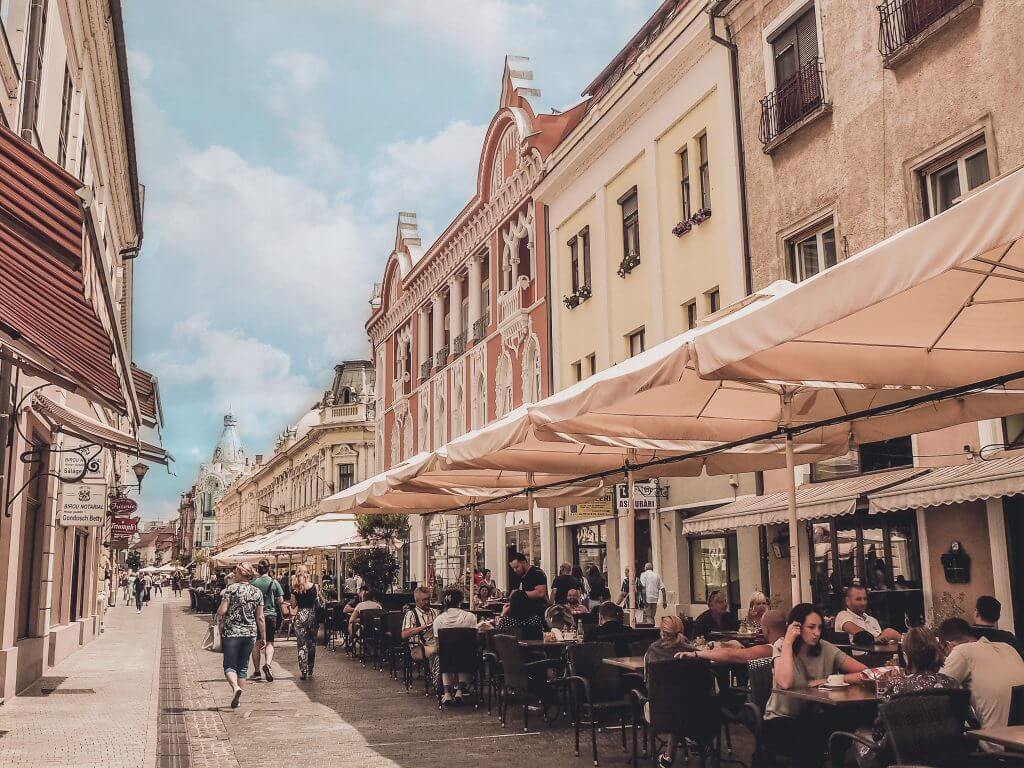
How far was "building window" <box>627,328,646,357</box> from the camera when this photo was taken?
23.2 m

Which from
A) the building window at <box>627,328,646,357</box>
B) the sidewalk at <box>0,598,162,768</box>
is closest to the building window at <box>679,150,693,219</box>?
the building window at <box>627,328,646,357</box>

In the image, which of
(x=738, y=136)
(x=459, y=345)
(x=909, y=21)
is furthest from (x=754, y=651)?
(x=459, y=345)

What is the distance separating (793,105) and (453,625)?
34.8ft

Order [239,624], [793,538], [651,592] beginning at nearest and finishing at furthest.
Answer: [793,538]
[239,624]
[651,592]

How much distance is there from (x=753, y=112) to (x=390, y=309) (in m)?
29.4

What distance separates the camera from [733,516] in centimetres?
1652

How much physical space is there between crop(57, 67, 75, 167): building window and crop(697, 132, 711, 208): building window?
11.8 meters

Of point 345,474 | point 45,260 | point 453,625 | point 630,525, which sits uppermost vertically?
point 345,474

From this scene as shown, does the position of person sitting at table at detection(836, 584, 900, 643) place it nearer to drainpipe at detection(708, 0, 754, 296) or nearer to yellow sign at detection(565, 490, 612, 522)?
drainpipe at detection(708, 0, 754, 296)

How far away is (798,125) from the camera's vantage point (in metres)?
17.2

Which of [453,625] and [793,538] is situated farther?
[453,625]

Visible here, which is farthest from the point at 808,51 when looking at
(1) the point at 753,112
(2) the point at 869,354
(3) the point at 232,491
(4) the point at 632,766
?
(3) the point at 232,491

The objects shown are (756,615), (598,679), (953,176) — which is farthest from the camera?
(953,176)

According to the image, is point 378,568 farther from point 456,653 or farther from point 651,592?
point 456,653
